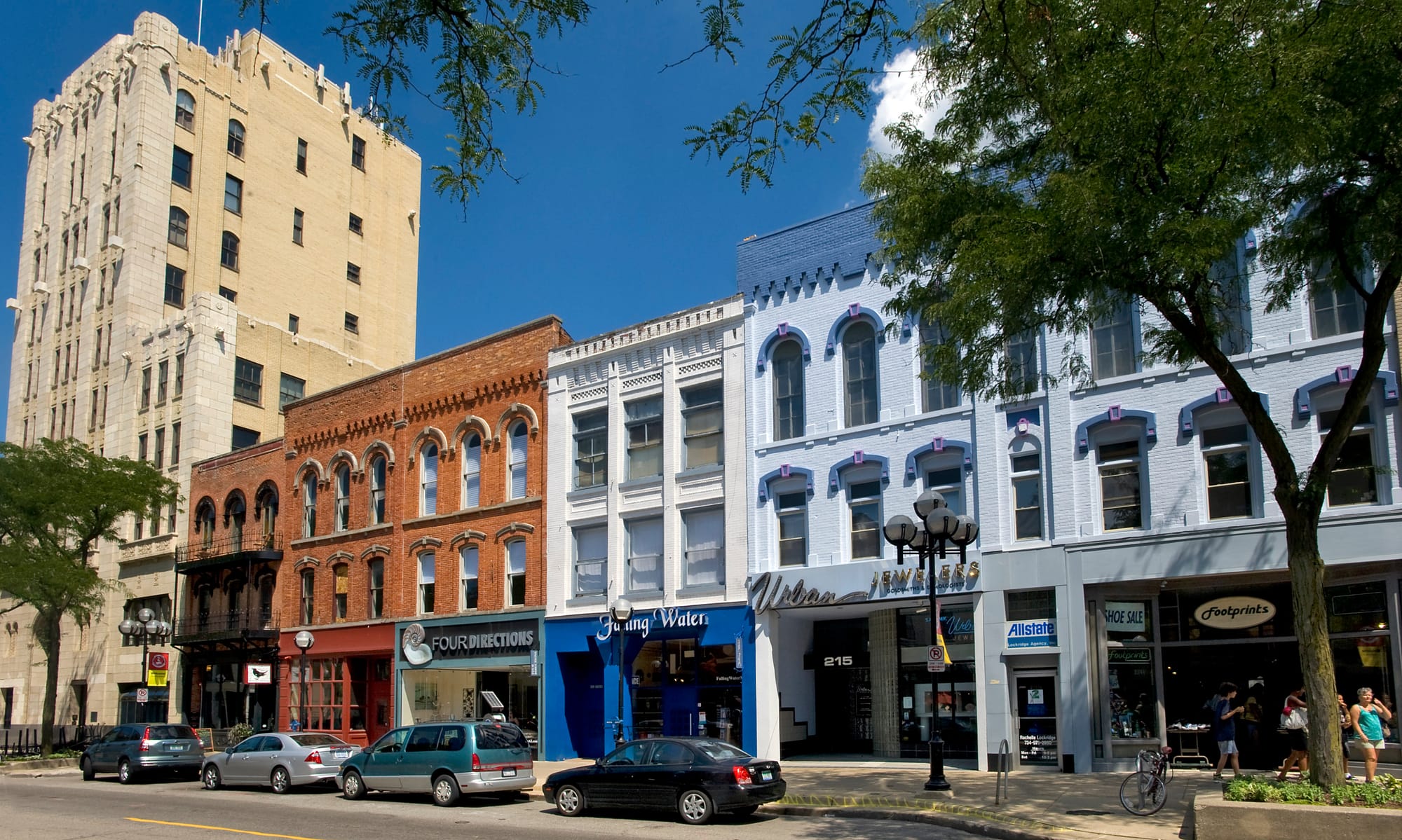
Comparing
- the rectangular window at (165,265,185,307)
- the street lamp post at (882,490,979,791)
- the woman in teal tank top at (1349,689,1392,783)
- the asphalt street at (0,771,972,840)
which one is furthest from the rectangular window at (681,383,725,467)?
the rectangular window at (165,265,185,307)

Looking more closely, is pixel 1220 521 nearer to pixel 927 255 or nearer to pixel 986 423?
pixel 986 423

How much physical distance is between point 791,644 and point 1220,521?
10178 millimetres

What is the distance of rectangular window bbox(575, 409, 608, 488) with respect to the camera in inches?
1198

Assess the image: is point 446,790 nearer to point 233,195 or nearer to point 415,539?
point 415,539

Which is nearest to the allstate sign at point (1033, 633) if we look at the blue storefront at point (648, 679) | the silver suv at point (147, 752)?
the blue storefront at point (648, 679)

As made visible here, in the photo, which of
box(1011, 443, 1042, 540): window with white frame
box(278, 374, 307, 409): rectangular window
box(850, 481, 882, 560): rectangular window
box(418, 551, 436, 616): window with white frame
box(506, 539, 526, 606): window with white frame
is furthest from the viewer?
box(278, 374, 307, 409): rectangular window

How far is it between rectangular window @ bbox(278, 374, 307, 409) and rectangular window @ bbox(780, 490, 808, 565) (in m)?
27.1

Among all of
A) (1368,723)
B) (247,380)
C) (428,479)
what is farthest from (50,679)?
(1368,723)

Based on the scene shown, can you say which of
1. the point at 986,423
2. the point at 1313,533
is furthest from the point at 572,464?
the point at 1313,533

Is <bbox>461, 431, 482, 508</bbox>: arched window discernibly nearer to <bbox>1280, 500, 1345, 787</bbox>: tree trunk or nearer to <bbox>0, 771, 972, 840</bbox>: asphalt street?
<bbox>0, 771, 972, 840</bbox>: asphalt street

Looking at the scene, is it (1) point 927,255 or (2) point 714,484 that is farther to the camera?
(2) point 714,484

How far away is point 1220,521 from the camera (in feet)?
68.0

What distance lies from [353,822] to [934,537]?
33.3 feet

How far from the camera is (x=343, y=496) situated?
37.2 metres
